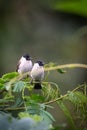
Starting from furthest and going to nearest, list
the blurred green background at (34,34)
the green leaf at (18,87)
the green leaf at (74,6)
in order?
the blurred green background at (34,34) < the green leaf at (18,87) < the green leaf at (74,6)

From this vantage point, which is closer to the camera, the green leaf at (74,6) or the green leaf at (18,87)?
the green leaf at (74,6)

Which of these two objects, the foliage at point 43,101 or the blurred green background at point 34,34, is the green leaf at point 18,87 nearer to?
the foliage at point 43,101

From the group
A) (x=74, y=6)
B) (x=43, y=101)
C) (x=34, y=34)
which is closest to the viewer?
(x=74, y=6)

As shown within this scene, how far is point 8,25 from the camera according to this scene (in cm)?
919

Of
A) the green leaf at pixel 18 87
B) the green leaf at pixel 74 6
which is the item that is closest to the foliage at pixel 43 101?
the green leaf at pixel 18 87

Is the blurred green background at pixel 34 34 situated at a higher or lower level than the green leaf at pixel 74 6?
higher

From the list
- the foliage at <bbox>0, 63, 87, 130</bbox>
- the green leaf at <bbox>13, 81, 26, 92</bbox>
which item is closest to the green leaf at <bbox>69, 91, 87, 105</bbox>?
the foliage at <bbox>0, 63, 87, 130</bbox>

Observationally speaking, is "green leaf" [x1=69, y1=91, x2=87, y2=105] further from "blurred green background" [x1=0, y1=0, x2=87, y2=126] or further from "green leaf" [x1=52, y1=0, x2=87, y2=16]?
"blurred green background" [x1=0, y1=0, x2=87, y2=126]

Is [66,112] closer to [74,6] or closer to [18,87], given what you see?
[18,87]

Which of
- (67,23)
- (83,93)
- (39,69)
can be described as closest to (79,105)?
(83,93)

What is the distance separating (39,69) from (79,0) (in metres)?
0.84

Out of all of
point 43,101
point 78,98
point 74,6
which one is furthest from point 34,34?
point 74,6

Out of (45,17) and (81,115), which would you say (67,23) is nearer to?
(45,17)

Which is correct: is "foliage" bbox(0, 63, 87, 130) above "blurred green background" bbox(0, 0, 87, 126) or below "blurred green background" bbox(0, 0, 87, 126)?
below
